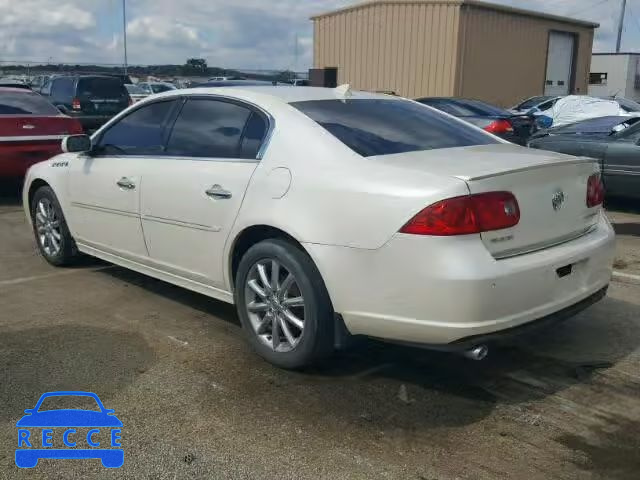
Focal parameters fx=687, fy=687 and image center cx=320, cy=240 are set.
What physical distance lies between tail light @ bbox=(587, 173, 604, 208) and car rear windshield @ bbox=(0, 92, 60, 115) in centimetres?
780

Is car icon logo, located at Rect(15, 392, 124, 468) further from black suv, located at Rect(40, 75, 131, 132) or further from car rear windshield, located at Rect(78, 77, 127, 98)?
car rear windshield, located at Rect(78, 77, 127, 98)

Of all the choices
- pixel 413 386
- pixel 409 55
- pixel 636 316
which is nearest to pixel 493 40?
pixel 409 55

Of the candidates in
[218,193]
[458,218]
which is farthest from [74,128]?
[458,218]

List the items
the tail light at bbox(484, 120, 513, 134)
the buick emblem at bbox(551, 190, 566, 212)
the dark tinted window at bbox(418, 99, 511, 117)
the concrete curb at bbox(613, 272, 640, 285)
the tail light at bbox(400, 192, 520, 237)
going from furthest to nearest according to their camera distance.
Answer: the dark tinted window at bbox(418, 99, 511, 117)
the tail light at bbox(484, 120, 513, 134)
the concrete curb at bbox(613, 272, 640, 285)
the buick emblem at bbox(551, 190, 566, 212)
the tail light at bbox(400, 192, 520, 237)

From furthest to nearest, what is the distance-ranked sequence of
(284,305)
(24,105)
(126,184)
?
1. (24,105)
2. (126,184)
3. (284,305)

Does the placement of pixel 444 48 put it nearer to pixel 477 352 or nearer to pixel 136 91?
pixel 136 91

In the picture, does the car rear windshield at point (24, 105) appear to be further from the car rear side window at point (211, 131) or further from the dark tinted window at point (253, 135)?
the dark tinted window at point (253, 135)

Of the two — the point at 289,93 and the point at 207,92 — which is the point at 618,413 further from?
the point at 207,92

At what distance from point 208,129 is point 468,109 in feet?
28.7

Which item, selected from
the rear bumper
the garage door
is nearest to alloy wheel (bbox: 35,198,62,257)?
the rear bumper

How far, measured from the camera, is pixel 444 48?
2206cm

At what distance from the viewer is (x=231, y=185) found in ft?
12.7

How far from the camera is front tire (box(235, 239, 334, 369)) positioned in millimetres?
3451

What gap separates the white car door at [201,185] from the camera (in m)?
3.91
